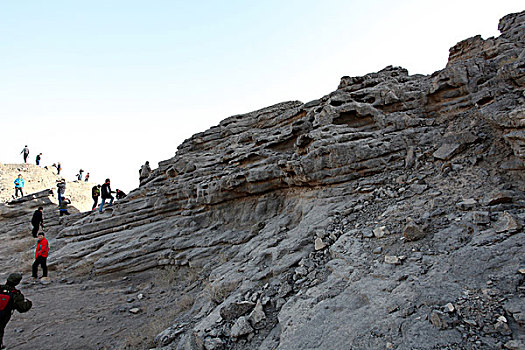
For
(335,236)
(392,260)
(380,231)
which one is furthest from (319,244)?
(392,260)

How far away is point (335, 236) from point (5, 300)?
9.18 metres

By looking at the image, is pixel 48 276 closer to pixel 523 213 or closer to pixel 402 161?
pixel 402 161

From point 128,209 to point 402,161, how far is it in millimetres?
15907

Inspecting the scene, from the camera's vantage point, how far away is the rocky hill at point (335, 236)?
17.0ft

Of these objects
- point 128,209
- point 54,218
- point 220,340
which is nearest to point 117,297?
point 128,209

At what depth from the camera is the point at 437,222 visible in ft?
22.2

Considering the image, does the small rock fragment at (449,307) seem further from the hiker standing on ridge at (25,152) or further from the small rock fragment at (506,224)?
the hiker standing on ridge at (25,152)

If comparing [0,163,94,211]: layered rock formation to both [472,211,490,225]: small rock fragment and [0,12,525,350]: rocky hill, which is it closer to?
[0,12,525,350]: rocky hill

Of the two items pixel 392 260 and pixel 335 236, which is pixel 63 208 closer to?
pixel 335 236

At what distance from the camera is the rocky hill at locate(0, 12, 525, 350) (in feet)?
17.0

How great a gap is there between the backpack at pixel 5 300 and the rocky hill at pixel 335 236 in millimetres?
2994

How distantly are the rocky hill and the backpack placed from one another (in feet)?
9.82

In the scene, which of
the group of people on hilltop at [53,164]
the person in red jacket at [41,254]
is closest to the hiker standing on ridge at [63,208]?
the person in red jacket at [41,254]

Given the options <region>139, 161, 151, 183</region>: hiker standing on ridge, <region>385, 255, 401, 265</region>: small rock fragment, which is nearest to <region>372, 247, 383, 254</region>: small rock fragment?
<region>385, 255, 401, 265</region>: small rock fragment
